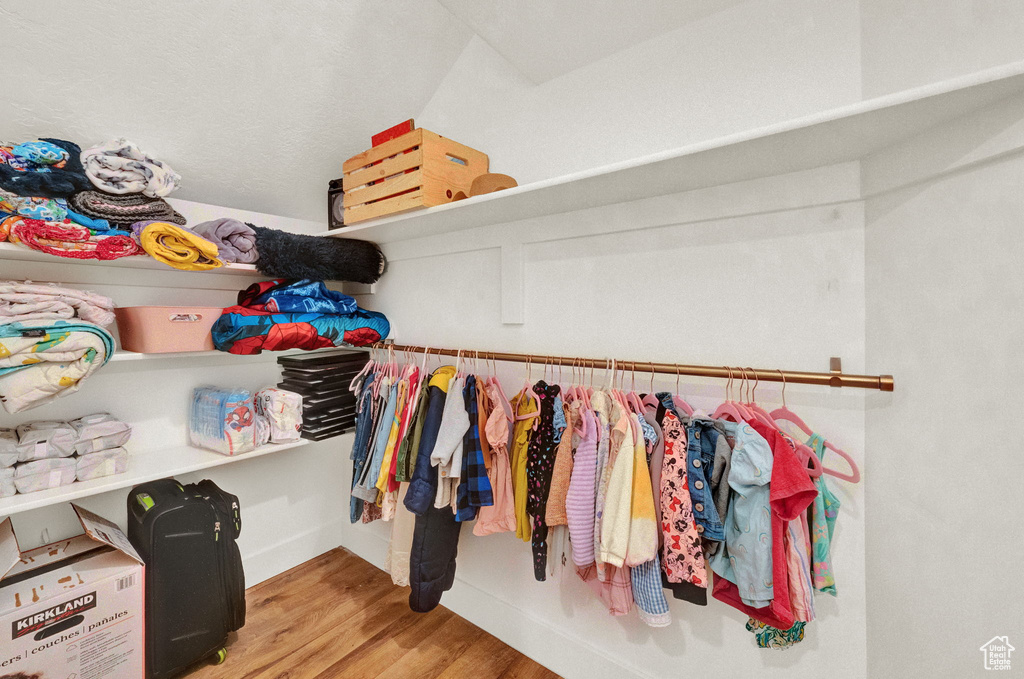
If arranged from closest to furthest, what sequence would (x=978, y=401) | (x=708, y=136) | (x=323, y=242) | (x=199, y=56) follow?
(x=978, y=401) < (x=708, y=136) < (x=199, y=56) < (x=323, y=242)

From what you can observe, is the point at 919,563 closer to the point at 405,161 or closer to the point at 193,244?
the point at 405,161

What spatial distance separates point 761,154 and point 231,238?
1.98 m

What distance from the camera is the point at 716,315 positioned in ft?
4.43

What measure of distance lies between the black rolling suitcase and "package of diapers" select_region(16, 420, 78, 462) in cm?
34

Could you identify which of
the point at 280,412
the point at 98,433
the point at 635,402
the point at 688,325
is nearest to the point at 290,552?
the point at 280,412

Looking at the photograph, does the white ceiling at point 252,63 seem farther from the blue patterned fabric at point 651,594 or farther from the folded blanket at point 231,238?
the blue patterned fabric at point 651,594

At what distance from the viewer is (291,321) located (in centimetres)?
189

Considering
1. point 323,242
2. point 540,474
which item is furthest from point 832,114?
point 323,242

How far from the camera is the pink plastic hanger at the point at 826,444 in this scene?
108cm

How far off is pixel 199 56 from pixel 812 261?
2.13 m

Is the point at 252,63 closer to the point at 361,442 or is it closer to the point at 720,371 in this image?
the point at 361,442

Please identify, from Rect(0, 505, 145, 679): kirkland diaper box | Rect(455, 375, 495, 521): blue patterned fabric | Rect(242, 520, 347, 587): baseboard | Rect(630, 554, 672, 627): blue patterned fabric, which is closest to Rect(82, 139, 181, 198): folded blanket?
Rect(0, 505, 145, 679): kirkland diaper box

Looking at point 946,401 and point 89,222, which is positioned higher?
point 89,222
